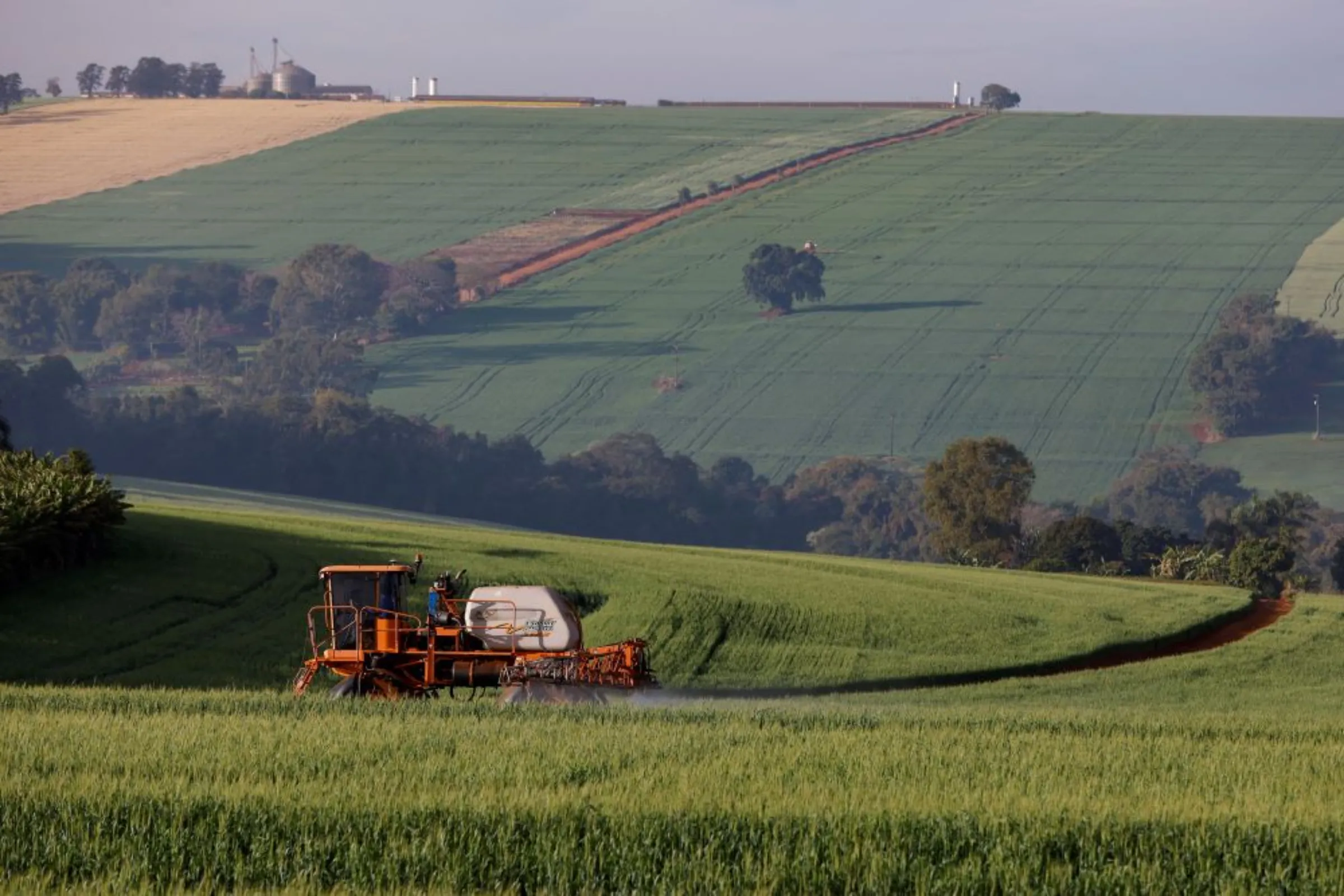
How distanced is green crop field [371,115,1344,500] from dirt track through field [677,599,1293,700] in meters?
81.4

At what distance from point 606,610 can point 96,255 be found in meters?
157

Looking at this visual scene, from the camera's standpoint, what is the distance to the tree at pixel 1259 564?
68.1 metres

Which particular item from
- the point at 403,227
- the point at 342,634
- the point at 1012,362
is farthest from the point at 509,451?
the point at 342,634

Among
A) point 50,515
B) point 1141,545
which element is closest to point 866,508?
point 1141,545

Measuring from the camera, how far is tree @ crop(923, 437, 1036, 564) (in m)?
90.0

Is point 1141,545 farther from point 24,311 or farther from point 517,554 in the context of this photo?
point 24,311

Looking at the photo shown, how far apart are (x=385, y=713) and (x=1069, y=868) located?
10566 millimetres

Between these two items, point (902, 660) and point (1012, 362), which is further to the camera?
point (1012, 362)

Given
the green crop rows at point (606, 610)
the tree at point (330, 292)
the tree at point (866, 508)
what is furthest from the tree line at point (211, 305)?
the green crop rows at point (606, 610)

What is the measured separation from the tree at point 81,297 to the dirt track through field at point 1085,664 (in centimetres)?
14339

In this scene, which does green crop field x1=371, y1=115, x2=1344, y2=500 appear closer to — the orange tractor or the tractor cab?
the orange tractor

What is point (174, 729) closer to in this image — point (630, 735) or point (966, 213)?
point (630, 735)

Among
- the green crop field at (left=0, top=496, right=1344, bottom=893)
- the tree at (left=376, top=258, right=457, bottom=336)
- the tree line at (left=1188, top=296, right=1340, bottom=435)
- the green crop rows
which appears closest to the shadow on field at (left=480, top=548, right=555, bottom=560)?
the green crop rows

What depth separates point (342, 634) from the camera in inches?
1121
